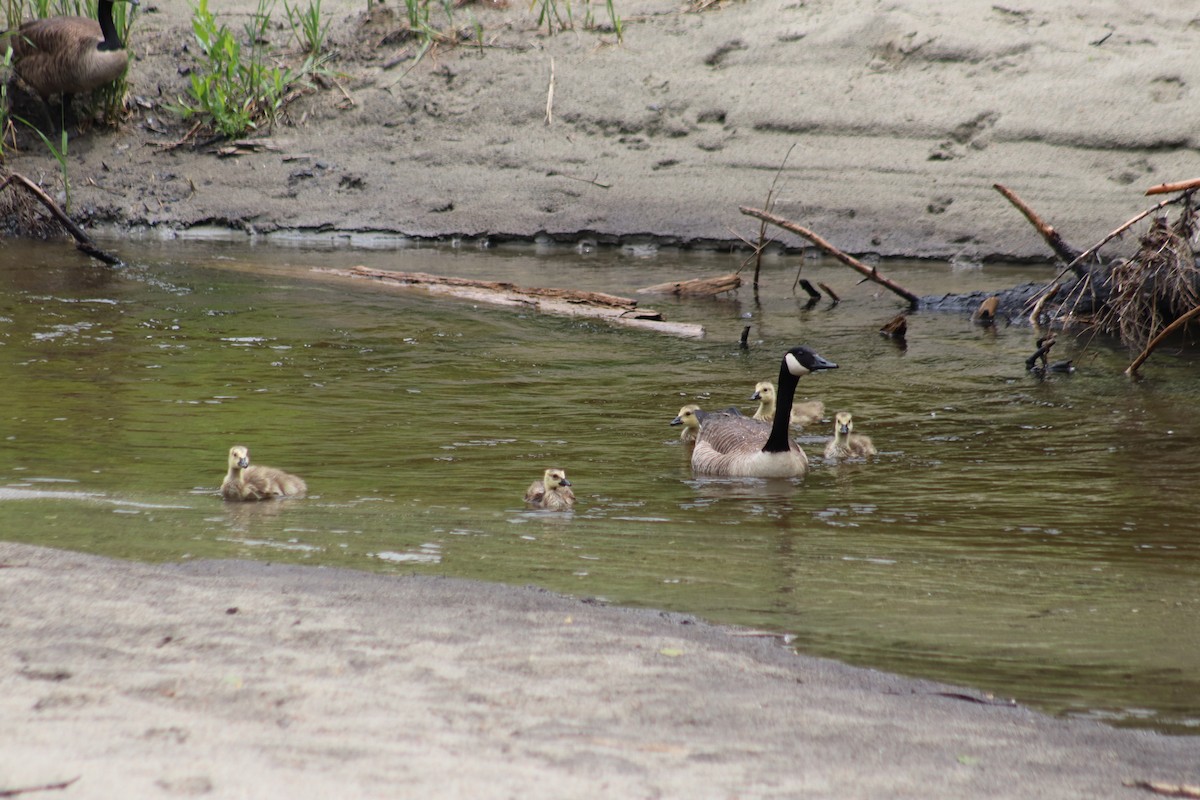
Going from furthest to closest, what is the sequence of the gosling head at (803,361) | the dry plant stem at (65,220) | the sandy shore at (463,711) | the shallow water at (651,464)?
1. the dry plant stem at (65,220)
2. the gosling head at (803,361)
3. the shallow water at (651,464)
4. the sandy shore at (463,711)

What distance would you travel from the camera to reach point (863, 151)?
653 inches

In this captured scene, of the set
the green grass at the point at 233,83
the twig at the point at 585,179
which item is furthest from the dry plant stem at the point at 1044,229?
the green grass at the point at 233,83

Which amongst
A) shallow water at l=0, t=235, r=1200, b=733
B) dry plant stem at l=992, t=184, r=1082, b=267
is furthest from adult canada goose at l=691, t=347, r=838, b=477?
dry plant stem at l=992, t=184, r=1082, b=267

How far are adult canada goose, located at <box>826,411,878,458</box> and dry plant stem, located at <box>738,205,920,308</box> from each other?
3.15 meters

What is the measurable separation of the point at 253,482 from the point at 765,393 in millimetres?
4281

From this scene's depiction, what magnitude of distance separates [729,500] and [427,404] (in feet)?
8.92

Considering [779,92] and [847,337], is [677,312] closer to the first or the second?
[847,337]

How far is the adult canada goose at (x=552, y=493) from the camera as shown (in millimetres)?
6527

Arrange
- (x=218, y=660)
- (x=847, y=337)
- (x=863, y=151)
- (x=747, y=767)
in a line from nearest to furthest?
(x=747, y=767)
(x=218, y=660)
(x=847, y=337)
(x=863, y=151)

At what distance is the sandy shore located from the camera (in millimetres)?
3068

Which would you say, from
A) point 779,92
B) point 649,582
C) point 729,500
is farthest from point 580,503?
point 779,92

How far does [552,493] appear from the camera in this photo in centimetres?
657

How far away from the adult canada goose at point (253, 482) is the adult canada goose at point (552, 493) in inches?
49.9

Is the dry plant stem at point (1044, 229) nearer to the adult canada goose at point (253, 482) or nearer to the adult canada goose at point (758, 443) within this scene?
the adult canada goose at point (758, 443)
